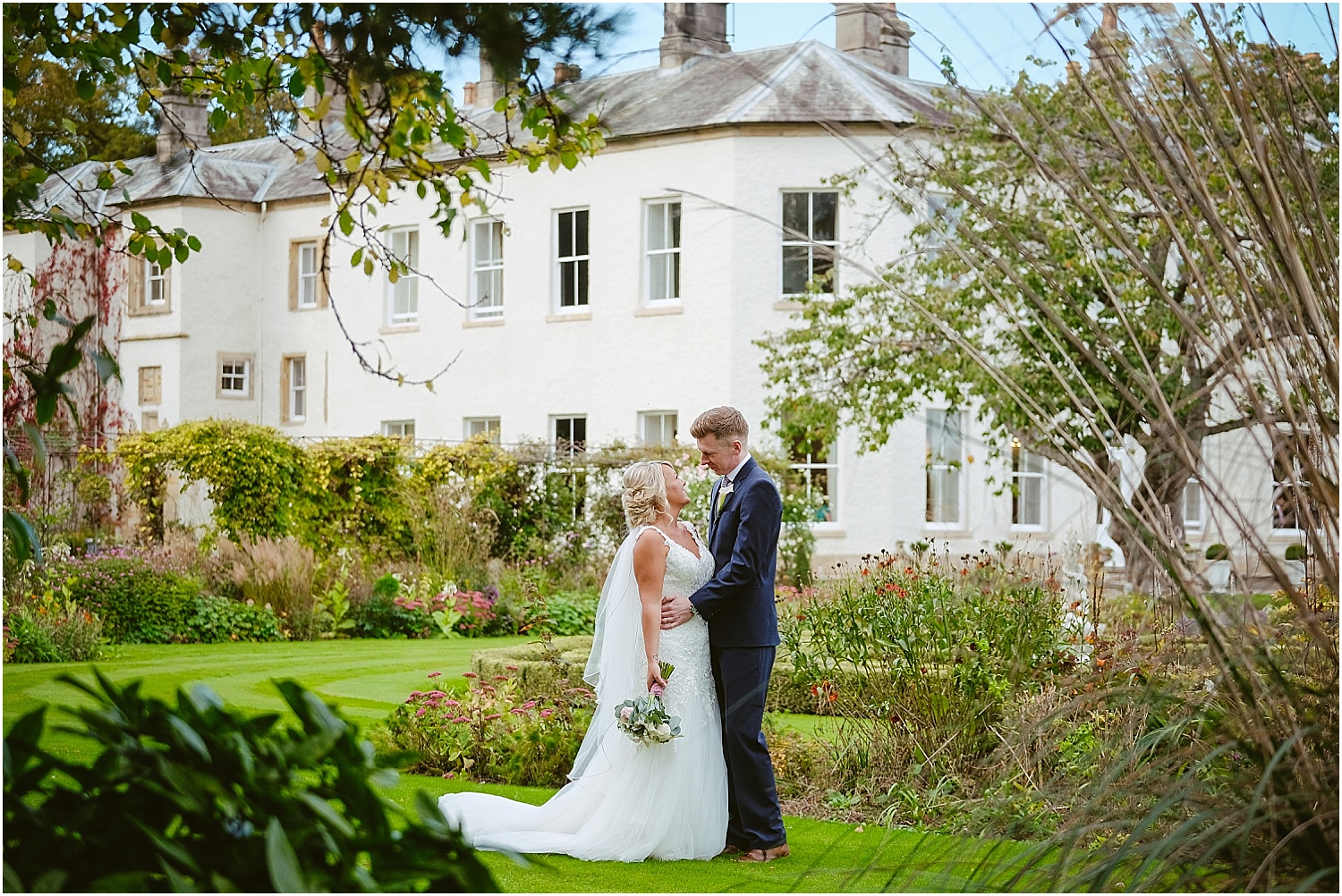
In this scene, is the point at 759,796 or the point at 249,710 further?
the point at 249,710

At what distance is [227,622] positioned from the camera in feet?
41.7

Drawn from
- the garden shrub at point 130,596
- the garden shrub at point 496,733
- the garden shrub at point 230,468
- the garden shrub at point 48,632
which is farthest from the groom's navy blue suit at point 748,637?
the garden shrub at point 230,468

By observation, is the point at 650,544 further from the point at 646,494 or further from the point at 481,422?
the point at 481,422

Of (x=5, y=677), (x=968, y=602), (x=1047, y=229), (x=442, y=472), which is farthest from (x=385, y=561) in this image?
(x=968, y=602)

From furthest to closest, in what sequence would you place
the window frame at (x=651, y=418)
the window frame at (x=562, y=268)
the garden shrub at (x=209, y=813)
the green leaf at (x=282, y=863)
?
the window frame at (x=562, y=268)
the window frame at (x=651, y=418)
the garden shrub at (x=209, y=813)
the green leaf at (x=282, y=863)

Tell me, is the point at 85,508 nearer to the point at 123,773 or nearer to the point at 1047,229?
the point at 1047,229

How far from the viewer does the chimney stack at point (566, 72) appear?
11.3 ft

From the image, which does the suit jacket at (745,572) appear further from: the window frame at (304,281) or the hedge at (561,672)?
the window frame at (304,281)

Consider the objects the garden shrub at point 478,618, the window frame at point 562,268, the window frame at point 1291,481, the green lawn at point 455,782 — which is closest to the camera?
the window frame at point 1291,481

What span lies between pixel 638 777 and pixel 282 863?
3.74m

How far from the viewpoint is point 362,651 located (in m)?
12.0

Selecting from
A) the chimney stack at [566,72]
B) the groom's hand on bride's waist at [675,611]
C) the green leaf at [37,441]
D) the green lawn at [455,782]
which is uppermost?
the chimney stack at [566,72]

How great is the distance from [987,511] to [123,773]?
57.6 feet

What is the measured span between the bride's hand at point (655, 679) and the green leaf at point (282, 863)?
11.6ft
